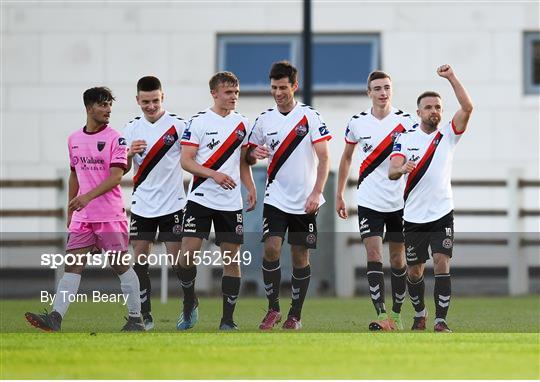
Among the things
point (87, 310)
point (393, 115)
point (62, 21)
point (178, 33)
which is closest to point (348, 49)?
point (178, 33)

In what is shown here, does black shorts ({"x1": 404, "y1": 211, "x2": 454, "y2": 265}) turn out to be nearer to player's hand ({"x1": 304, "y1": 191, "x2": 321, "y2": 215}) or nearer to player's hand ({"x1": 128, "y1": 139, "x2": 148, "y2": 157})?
player's hand ({"x1": 304, "y1": 191, "x2": 321, "y2": 215})

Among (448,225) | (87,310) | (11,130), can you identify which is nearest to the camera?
(448,225)

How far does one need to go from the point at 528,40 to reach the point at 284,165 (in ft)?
27.6

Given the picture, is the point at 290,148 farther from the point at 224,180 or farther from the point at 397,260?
the point at 397,260

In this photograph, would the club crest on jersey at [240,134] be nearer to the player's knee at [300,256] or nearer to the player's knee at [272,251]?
the player's knee at [272,251]

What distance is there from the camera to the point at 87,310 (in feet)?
48.7

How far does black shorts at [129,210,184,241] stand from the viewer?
11750mm

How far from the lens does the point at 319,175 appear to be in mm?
11422

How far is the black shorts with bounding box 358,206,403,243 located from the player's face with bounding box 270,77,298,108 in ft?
3.16

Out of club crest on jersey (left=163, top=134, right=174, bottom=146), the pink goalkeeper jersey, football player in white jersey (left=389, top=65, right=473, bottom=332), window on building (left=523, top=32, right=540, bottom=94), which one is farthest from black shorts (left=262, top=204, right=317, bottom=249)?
window on building (left=523, top=32, right=540, bottom=94)

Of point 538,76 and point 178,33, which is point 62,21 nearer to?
point 178,33

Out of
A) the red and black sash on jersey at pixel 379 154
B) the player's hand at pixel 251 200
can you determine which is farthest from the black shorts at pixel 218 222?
the red and black sash on jersey at pixel 379 154

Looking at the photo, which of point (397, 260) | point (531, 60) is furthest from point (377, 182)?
point (531, 60)

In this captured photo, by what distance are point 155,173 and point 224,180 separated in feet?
2.46
